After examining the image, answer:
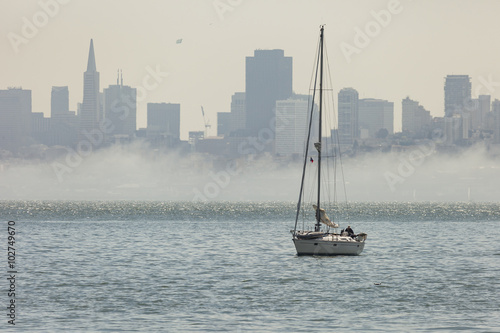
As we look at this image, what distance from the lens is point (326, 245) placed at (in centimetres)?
7738

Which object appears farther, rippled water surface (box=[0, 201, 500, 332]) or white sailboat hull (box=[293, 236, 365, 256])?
white sailboat hull (box=[293, 236, 365, 256])

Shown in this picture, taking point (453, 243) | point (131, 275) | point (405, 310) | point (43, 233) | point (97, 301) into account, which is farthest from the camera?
point (43, 233)

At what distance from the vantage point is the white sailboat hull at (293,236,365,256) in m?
77.2

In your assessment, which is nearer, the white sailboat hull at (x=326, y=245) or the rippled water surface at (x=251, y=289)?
the rippled water surface at (x=251, y=289)

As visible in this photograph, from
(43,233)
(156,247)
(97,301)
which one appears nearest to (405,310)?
(97,301)

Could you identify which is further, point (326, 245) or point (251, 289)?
point (326, 245)

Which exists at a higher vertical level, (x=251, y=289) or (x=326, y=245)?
(x=326, y=245)

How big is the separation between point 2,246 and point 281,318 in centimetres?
5522

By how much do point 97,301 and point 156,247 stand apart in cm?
4416

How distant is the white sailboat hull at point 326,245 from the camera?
77.2 meters

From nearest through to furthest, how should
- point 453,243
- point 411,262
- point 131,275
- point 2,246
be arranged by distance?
point 131,275 → point 411,262 → point 2,246 → point 453,243

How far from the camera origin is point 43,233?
124 metres

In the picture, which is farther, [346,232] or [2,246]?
[2,246]

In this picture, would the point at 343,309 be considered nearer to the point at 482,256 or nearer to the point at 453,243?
the point at 482,256
